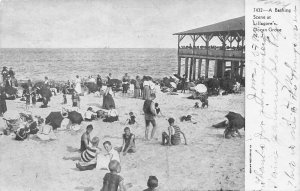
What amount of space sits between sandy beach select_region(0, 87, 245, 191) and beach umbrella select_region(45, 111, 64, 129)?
0.31 metres

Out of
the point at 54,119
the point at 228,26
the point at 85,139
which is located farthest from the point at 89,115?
the point at 228,26

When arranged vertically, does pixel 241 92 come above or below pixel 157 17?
below

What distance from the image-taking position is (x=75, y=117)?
749 cm

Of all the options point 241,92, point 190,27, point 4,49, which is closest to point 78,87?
point 4,49

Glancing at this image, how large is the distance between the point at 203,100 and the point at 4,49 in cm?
479

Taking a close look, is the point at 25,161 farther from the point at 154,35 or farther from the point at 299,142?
the point at 299,142

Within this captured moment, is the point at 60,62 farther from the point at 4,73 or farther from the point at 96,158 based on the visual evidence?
the point at 96,158

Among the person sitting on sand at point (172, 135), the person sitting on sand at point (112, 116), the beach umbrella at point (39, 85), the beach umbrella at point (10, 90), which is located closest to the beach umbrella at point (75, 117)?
the person sitting on sand at point (112, 116)

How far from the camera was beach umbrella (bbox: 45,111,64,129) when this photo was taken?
7.40m

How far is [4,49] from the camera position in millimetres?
7410

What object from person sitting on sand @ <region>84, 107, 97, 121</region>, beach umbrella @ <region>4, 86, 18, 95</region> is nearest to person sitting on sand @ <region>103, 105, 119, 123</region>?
person sitting on sand @ <region>84, 107, 97, 121</region>

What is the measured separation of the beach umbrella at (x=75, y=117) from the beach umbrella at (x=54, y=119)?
24cm

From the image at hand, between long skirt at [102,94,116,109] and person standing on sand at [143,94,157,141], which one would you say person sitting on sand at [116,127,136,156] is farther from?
long skirt at [102,94,116,109]

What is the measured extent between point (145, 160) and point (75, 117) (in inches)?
85.7
